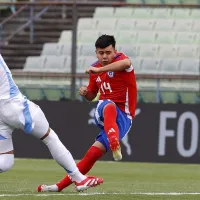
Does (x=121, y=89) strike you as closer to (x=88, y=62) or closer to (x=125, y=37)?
(x=88, y=62)

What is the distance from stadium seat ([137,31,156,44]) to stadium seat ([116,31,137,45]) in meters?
0.11

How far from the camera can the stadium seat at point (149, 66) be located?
18.7 metres

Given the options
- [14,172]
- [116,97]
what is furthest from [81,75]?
[116,97]

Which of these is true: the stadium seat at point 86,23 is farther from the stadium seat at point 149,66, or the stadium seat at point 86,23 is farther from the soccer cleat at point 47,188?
the soccer cleat at point 47,188

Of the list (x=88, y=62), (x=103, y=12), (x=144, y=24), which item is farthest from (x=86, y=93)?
(x=103, y=12)

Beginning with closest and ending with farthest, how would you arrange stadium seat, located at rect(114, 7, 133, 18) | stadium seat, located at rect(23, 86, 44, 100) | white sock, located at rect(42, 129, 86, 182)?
white sock, located at rect(42, 129, 86, 182) < stadium seat, located at rect(23, 86, 44, 100) < stadium seat, located at rect(114, 7, 133, 18)

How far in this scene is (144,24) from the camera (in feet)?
65.1

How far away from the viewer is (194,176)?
13.8m

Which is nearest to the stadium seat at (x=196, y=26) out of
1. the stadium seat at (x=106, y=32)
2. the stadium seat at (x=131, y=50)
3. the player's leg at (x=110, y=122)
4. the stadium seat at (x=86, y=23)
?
the stadium seat at (x=131, y=50)

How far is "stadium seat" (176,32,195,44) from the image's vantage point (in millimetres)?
18916

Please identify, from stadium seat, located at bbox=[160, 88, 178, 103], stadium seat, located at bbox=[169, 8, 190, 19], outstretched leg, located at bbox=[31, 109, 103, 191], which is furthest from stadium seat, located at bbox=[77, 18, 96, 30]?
outstretched leg, located at bbox=[31, 109, 103, 191]

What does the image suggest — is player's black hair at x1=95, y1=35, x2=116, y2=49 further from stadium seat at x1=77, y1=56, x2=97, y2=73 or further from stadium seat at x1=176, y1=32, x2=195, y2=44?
stadium seat at x1=176, y1=32, x2=195, y2=44

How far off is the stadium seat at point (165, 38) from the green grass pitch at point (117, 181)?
11.1 feet

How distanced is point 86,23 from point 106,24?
505mm
